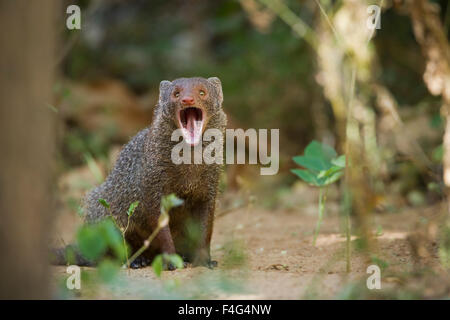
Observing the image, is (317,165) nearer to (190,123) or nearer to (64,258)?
(190,123)

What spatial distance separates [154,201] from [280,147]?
472cm

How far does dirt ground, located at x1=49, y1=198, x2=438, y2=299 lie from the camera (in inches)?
104

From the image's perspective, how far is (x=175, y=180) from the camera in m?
3.61

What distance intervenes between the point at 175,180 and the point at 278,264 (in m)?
0.85

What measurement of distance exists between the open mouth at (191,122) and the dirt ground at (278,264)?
0.82 m

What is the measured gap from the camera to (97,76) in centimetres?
994

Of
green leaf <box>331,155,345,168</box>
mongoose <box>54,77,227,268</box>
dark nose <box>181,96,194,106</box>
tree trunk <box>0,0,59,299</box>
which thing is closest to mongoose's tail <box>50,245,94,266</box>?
mongoose <box>54,77,227,268</box>

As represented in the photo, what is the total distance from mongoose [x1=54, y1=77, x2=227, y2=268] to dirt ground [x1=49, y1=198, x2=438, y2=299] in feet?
0.83

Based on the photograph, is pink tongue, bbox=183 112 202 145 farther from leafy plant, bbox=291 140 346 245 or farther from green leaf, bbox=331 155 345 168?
green leaf, bbox=331 155 345 168

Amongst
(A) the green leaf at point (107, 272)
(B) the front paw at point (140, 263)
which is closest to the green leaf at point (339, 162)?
(B) the front paw at point (140, 263)

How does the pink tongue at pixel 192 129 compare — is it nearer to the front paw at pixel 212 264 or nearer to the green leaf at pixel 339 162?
the front paw at pixel 212 264

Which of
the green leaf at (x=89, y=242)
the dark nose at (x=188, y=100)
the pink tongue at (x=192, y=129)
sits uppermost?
the dark nose at (x=188, y=100)

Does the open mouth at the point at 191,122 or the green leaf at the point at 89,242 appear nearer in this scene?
the green leaf at the point at 89,242

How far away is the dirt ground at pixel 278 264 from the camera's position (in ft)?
8.71
